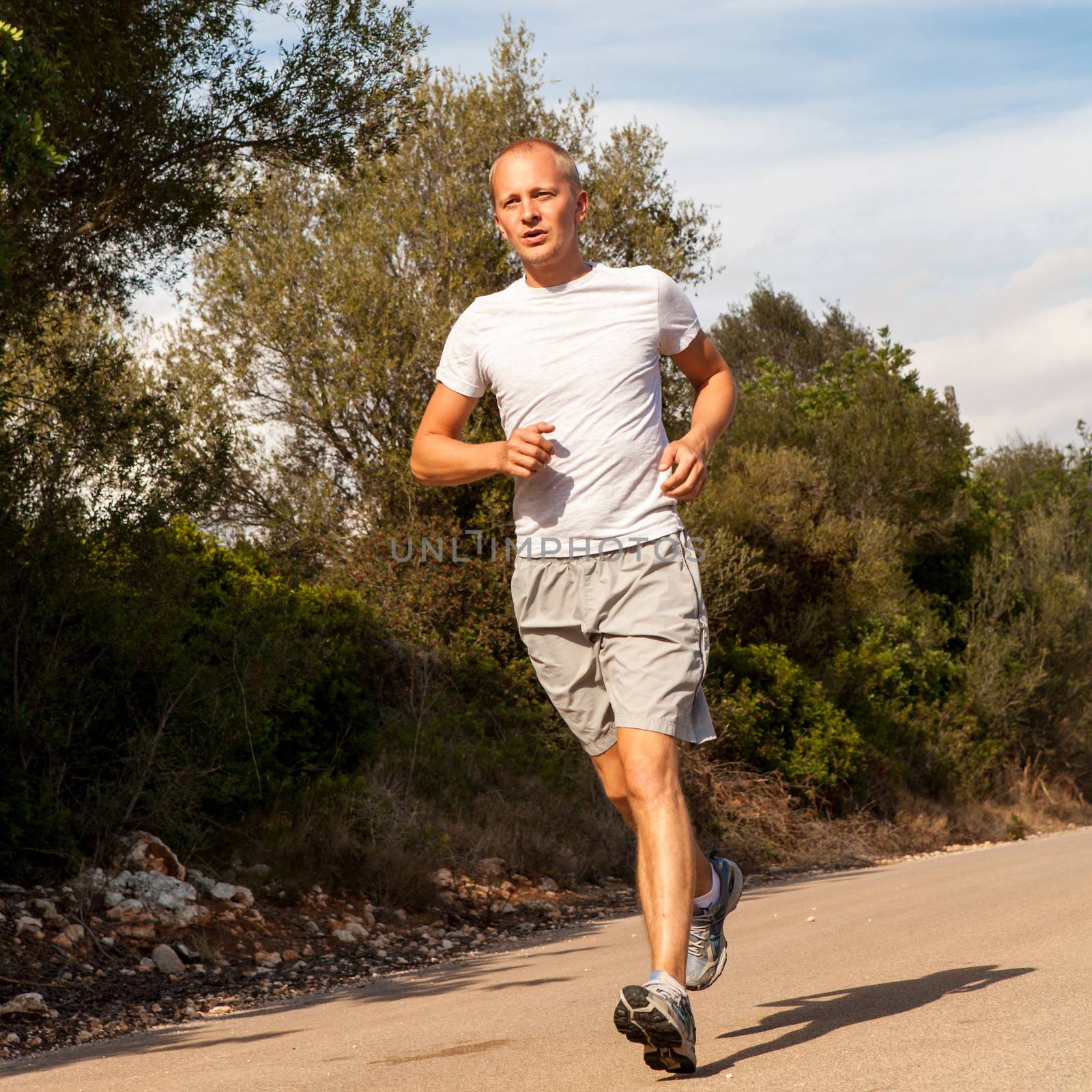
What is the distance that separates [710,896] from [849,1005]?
Result: 59 cm

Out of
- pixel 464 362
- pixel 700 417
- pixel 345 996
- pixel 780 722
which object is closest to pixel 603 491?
pixel 700 417

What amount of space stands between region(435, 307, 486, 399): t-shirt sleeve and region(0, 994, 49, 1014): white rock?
3593 millimetres

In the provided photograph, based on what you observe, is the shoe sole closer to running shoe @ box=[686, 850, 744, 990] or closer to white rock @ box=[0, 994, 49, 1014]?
running shoe @ box=[686, 850, 744, 990]

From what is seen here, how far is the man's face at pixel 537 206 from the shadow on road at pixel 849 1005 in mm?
2323

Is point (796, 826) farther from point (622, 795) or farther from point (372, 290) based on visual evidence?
point (622, 795)

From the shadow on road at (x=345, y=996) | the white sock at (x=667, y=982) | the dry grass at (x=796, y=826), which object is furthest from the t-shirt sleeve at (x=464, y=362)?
the dry grass at (x=796, y=826)

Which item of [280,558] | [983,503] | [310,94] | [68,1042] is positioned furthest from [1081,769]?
[68,1042]

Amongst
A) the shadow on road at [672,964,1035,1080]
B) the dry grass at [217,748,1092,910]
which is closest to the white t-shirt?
the shadow on road at [672,964,1035,1080]

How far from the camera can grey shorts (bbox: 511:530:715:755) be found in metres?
3.82

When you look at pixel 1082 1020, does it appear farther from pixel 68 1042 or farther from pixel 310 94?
pixel 310 94

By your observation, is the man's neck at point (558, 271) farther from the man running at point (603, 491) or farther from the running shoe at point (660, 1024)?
the running shoe at point (660, 1024)

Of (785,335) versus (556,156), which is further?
(785,335)

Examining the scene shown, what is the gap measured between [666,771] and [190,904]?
5.26 meters

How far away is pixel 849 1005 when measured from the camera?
420 centimetres
